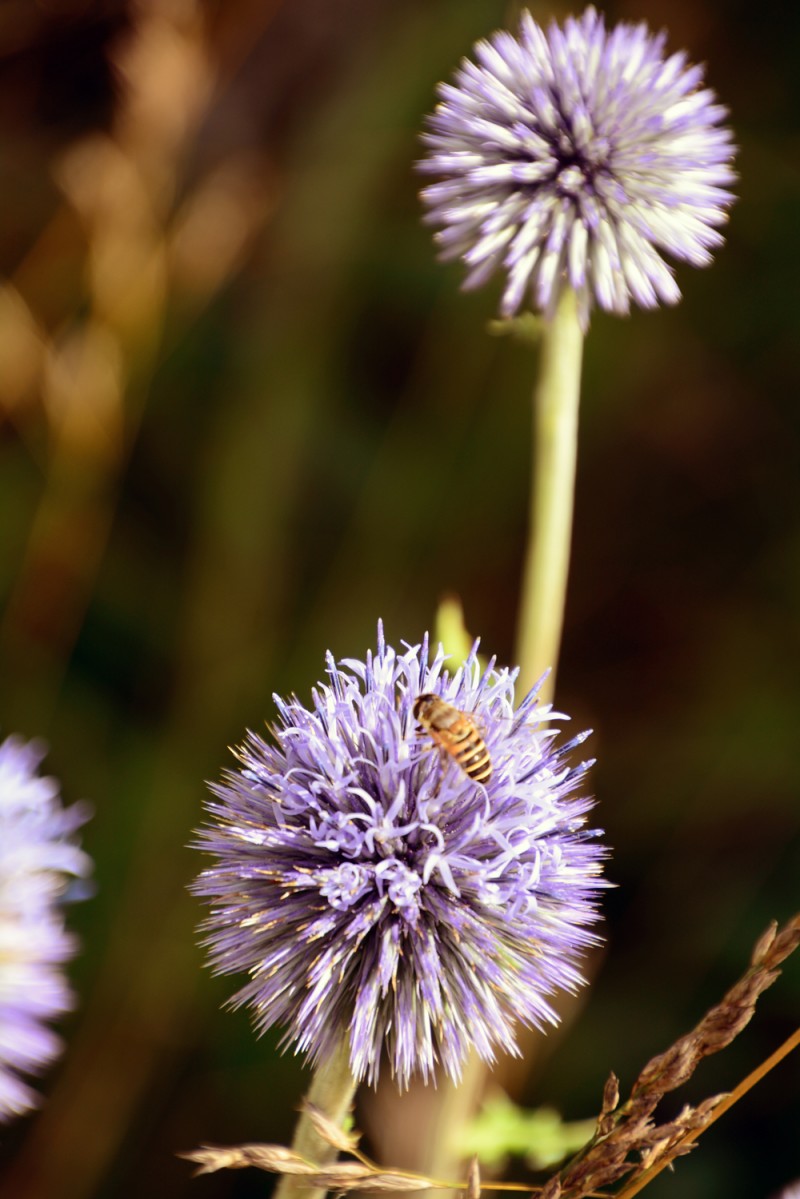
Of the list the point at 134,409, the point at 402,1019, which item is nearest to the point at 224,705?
the point at 134,409

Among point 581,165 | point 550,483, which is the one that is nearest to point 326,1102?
point 550,483

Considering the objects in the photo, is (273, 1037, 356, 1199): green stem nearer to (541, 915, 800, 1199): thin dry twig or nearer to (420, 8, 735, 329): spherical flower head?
(541, 915, 800, 1199): thin dry twig

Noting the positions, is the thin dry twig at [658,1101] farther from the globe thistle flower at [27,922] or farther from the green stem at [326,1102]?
the globe thistle flower at [27,922]

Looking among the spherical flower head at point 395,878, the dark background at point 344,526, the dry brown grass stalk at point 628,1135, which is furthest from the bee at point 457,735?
the dark background at point 344,526

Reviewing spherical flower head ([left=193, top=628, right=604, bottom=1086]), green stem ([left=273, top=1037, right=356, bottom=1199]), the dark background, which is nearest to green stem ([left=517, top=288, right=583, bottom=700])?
spherical flower head ([left=193, top=628, right=604, bottom=1086])

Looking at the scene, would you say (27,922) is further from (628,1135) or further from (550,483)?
(550,483)
